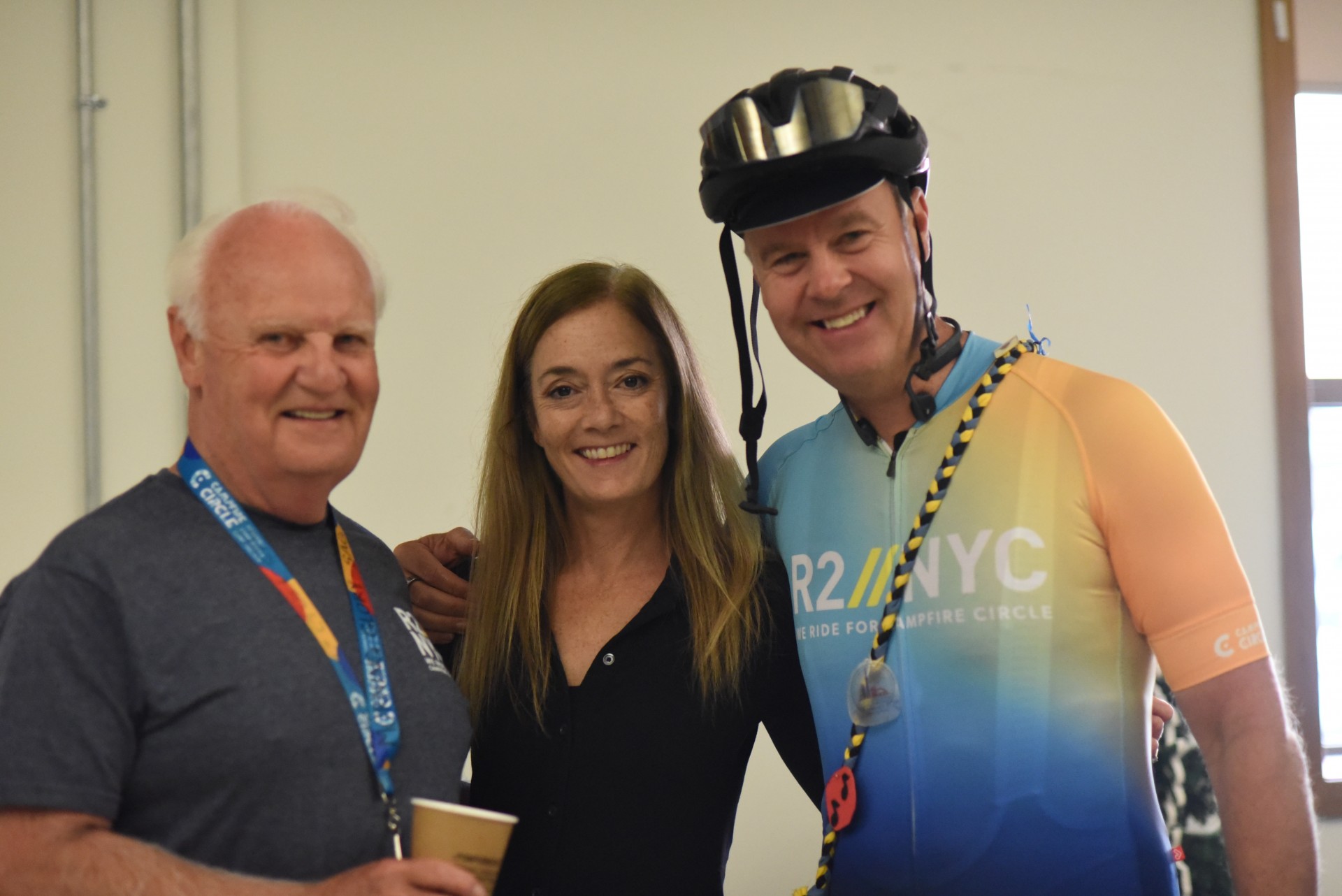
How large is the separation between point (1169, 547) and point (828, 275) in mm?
614

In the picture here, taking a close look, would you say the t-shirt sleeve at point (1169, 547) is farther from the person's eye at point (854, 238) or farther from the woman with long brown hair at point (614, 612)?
the woman with long brown hair at point (614, 612)

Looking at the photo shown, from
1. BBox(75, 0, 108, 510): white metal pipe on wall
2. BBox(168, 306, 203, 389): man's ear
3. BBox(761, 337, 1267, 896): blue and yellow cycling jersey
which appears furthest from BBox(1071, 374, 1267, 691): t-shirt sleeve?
BBox(75, 0, 108, 510): white metal pipe on wall

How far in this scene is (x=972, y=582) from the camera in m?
1.67

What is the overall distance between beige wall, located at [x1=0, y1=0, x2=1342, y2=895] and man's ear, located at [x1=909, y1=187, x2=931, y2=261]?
1618 millimetres

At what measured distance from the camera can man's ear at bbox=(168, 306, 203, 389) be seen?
60.1 inches

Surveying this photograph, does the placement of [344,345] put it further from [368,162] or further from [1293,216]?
[1293,216]

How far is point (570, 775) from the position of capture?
1.81 metres

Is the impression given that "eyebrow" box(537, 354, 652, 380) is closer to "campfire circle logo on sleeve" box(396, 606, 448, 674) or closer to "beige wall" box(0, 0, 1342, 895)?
"campfire circle logo on sleeve" box(396, 606, 448, 674)

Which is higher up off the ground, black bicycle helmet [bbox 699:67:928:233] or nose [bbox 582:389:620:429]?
black bicycle helmet [bbox 699:67:928:233]

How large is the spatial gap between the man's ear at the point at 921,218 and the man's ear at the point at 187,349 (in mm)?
1077

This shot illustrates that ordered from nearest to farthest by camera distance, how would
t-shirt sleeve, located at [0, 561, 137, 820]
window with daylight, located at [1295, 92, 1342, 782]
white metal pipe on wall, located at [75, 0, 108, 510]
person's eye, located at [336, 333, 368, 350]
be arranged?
t-shirt sleeve, located at [0, 561, 137, 820] → person's eye, located at [336, 333, 368, 350] → white metal pipe on wall, located at [75, 0, 108, 510] → window with daylight, located at [1295, 92, 1342, 782]

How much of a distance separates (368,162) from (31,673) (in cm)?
236

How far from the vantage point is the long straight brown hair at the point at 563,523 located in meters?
1.91

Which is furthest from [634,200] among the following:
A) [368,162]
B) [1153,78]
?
[1153,78]
